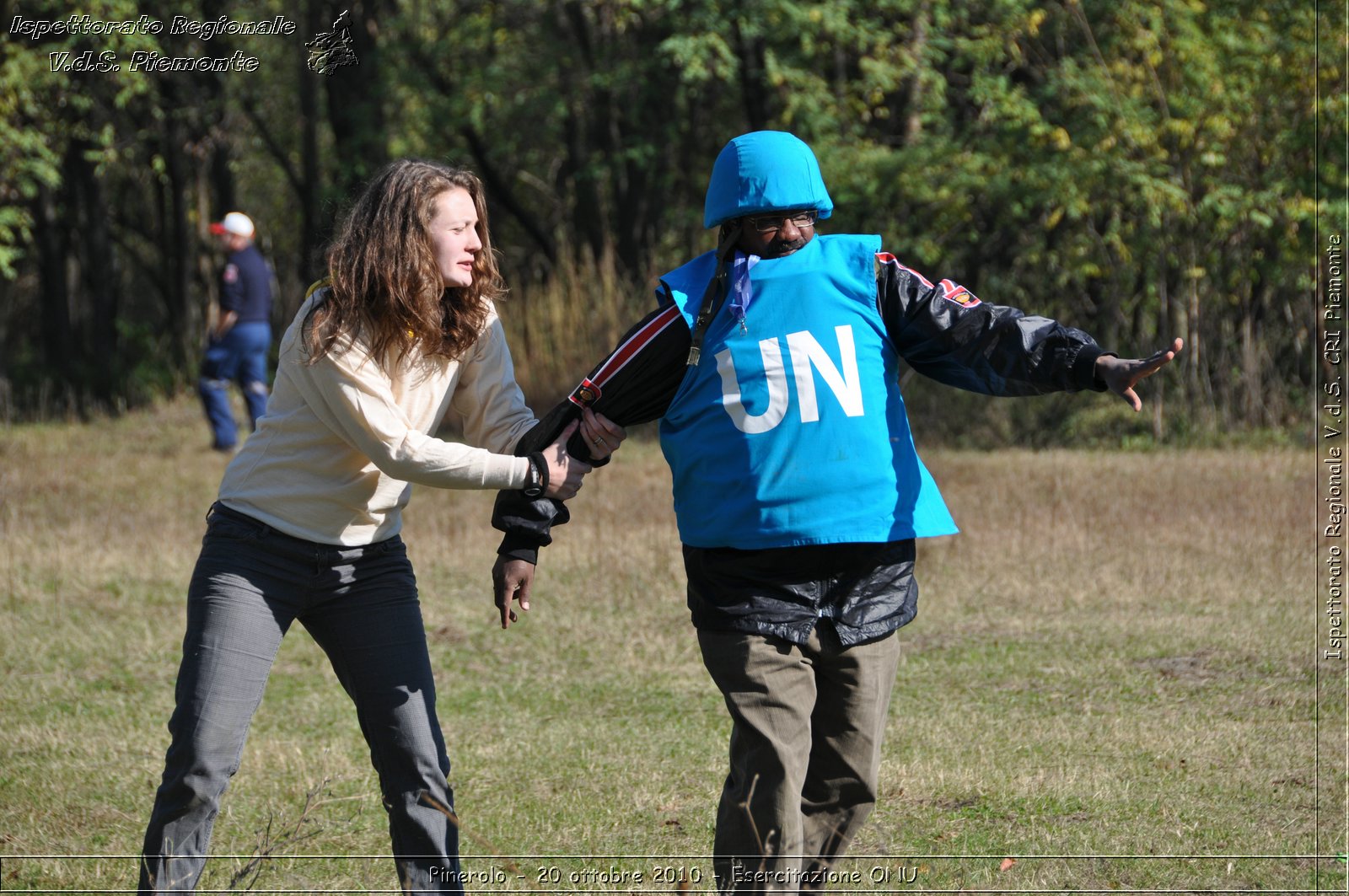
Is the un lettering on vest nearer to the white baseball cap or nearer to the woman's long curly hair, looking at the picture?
the woman's long curly hair

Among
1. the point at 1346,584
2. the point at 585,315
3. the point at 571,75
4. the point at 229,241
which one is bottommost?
the point at 1346,584

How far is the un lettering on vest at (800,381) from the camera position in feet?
9.98

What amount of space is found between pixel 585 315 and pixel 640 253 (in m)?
3.65

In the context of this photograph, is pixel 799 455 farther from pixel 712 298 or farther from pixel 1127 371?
pixel 1127 371

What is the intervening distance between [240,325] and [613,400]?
33.4 feet

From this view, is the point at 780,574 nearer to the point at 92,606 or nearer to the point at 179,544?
the point at 92,606

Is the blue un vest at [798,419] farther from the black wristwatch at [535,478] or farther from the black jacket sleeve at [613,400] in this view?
the black wristwatch at [535,478]

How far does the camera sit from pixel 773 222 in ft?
10.3

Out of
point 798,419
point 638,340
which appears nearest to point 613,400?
point 638,340

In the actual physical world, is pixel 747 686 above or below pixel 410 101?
below

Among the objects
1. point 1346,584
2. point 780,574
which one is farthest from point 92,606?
point 1346,584

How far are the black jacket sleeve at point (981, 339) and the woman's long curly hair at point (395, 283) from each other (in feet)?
3.33

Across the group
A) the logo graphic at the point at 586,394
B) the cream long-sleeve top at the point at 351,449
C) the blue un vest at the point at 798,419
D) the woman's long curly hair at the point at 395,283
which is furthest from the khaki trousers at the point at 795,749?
the woman's long curly hair at the point at 395,283

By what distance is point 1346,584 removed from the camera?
7.32 metres
